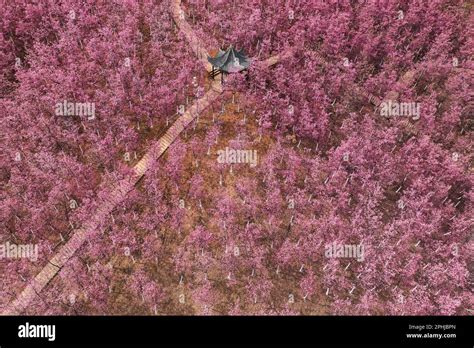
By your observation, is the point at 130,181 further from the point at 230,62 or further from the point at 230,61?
the point at 230,61

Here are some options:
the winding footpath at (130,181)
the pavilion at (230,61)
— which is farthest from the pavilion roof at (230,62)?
the winding footpath at (130,181)

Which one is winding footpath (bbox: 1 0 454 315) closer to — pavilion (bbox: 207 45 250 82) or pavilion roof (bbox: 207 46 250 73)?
pavilion (bbox: 207 45 250 82)

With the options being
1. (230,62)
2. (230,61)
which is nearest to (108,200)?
(230,62)

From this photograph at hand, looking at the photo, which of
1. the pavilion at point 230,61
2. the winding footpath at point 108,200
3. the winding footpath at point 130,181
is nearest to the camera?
the winding footpath at point 108,200

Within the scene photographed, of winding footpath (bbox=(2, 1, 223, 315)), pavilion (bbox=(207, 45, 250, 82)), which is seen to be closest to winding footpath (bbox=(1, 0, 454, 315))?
winding footpath (bbox=(2, 1, 223, 315))

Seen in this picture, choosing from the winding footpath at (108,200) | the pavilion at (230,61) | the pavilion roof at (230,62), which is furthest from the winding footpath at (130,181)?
the pavilion roof at (230,62)

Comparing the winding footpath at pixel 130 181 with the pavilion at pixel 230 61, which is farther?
the pavilion at pixel 230 61

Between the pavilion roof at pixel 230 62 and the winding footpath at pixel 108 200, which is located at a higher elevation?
the pavilion roof at pixel 230 62

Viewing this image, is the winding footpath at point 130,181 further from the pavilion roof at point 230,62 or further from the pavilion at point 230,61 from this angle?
the pavilion roof at point 230,62

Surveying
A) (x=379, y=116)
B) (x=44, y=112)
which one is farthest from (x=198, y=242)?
(x=379, y=116)

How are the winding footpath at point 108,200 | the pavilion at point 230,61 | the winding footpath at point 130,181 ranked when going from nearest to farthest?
the winding footpath at point 108,200, the winding footpath at point 130,181, the pavilion at point 230,61
